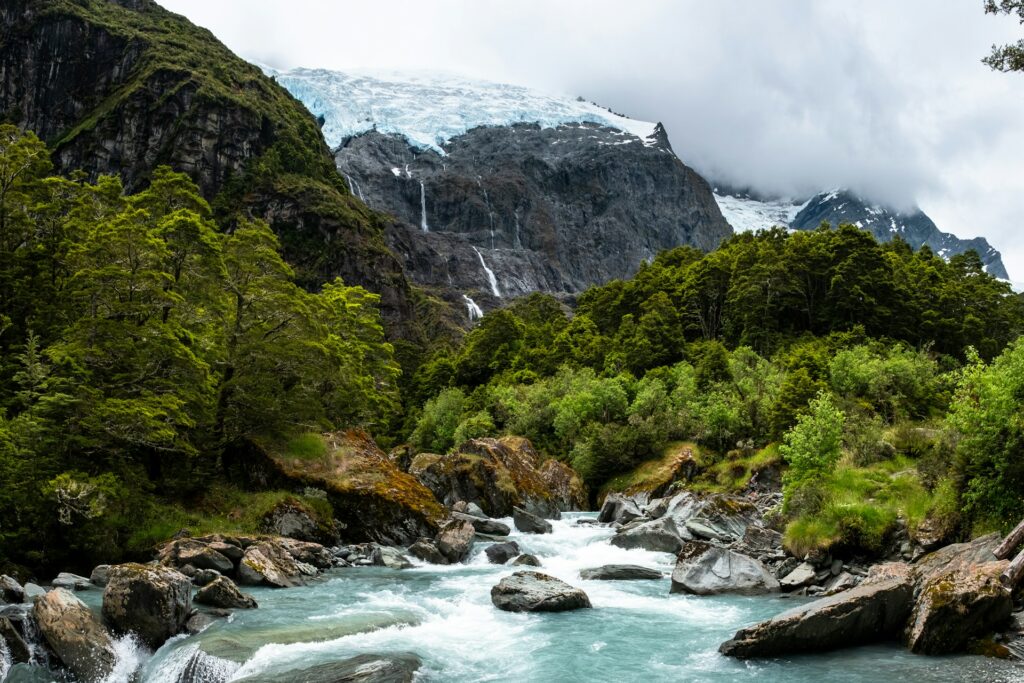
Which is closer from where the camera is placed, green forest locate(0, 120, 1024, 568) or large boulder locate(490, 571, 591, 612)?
large boulder locate(490, 571, 591, 612)

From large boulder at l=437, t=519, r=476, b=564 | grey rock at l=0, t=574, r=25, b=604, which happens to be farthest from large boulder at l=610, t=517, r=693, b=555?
grey rock at l=0, t=574, r=25, b=604

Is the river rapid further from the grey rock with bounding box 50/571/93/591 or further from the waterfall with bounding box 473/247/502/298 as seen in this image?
the waterfall with bounding box 473/247/502/298

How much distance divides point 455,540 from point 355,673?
48.0 feet

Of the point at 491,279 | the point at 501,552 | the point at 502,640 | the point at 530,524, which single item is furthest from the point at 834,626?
the point at 491,279

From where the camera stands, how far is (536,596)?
759 inches

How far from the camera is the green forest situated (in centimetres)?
2097

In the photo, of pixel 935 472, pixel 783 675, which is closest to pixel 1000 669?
pixel 783 675

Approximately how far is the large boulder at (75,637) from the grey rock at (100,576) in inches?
213

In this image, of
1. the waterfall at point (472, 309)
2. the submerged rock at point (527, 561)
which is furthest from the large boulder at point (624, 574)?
the waterfall at point (472, 309)

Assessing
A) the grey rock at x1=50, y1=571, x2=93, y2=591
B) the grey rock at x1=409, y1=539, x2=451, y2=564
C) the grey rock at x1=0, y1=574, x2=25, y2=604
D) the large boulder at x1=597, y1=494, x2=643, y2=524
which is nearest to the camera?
the grey rock at x1=0, y1=574, x2=25, y2=604

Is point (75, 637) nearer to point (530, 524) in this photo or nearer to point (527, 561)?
point (527, 561)

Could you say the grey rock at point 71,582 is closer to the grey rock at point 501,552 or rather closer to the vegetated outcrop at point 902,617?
the grey rock at point 501,552

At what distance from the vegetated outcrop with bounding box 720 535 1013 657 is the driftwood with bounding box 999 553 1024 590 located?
143 mm

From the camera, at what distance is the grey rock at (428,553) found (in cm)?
2666
